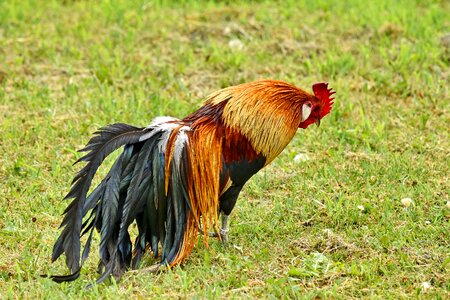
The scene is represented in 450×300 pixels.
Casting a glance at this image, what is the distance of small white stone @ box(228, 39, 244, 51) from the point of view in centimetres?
839

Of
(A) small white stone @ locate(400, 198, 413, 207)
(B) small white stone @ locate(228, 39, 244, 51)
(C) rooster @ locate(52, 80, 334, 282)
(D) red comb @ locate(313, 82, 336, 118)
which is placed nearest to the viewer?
(C) rooster @ locate(52, 80, 334, 282)

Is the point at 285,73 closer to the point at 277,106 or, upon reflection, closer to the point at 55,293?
the point at 277,106

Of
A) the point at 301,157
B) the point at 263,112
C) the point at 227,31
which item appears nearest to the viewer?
the point at 263,112

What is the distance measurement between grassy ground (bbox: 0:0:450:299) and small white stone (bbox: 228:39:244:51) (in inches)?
1.7

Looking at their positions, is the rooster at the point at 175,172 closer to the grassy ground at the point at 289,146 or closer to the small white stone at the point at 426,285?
the grassy ground at the point at 289,146

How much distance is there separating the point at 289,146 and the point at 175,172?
2.26m

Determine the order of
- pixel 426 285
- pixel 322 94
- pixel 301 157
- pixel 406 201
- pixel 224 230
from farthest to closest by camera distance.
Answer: pixel 301 157
pixel 406 201
pixel 322 94
pixel 224 230
pixel 426 285

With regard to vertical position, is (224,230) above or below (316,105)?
below

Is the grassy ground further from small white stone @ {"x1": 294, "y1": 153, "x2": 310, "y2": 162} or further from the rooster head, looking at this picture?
the rooster head

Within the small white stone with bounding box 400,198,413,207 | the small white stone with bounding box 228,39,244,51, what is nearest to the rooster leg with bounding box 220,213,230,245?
the small white stone with bounding box 400,198,413,207

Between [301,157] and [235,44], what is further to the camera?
[235,44]

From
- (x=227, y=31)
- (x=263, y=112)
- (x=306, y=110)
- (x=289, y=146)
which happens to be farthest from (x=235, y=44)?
(x=263, y=112)

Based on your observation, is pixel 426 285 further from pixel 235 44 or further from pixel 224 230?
pixel 235 44

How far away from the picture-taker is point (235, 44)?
845 centimetres
